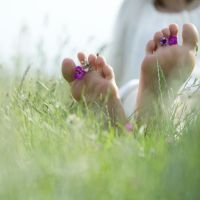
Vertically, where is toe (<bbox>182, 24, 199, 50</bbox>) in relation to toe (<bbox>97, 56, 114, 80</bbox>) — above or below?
above

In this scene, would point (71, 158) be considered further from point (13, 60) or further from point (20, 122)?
point (13, 60)

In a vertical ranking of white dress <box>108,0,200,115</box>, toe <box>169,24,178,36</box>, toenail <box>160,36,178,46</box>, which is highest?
toe <box>169,24,178,36</box>

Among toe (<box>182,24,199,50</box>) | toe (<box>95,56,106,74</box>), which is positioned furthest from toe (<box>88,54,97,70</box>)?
toe (<box>182,24,199,50</box>)

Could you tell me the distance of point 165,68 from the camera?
5.19 feet

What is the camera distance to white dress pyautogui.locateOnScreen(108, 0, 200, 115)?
2551mm

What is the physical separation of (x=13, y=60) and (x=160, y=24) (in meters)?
0.77

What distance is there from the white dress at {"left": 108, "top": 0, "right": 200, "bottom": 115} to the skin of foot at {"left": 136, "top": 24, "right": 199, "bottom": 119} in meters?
0.88

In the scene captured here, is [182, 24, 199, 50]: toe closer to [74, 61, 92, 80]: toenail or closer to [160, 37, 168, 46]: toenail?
[160, 37, 168, 46]: toenail

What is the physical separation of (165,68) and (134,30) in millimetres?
1061

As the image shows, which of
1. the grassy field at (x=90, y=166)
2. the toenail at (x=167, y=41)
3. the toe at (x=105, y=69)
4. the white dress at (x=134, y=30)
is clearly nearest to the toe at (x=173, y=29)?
the toenail at (x=167, y=41)

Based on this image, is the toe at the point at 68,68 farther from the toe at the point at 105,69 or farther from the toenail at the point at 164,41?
the toenail at the point at 164,41

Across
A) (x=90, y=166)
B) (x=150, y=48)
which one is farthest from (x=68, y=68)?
(x=90, y=166)

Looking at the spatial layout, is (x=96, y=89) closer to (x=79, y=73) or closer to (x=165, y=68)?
(x=79, y=73)

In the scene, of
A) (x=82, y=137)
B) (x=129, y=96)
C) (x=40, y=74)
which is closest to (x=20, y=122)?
(x=82, y=137)
